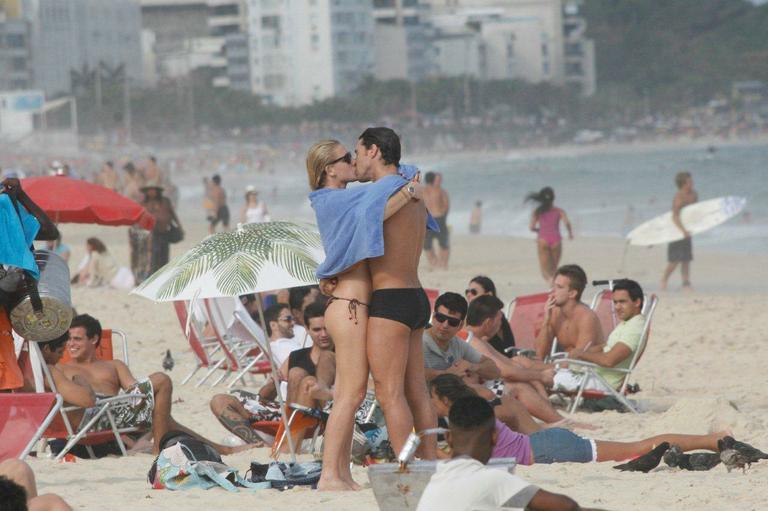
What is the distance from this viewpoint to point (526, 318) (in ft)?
26.2

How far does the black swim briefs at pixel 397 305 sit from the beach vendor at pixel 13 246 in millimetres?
1196

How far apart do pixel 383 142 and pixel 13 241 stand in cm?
131

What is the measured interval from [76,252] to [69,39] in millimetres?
79609

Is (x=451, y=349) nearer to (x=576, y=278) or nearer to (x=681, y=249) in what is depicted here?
(x=576, y=278)

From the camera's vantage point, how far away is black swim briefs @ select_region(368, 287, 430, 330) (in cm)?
462

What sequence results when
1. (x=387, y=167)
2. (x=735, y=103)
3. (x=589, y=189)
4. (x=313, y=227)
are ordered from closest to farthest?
(x=387, y=167) → (x=313, y=227) → (x=589, y=189) → (x=735, y=103)

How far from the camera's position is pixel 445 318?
598cm

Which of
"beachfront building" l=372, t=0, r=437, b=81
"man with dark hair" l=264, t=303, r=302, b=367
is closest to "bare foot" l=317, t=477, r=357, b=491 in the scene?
"man with dark hair" l=264, t=303, r=302, b=367

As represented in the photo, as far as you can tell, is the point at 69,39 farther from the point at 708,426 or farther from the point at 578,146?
the point at 708,426

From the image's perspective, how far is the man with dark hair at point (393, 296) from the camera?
15.2 ft

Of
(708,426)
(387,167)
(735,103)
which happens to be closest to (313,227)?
(387,167)

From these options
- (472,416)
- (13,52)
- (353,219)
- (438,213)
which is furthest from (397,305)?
(13,52)

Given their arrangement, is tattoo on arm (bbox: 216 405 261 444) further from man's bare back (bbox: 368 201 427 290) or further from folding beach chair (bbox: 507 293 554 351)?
folding beach chair (bbox: 507 293 554 351)

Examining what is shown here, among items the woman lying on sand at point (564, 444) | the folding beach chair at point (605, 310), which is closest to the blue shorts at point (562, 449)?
the woman lying on sand at point (564, 444)
